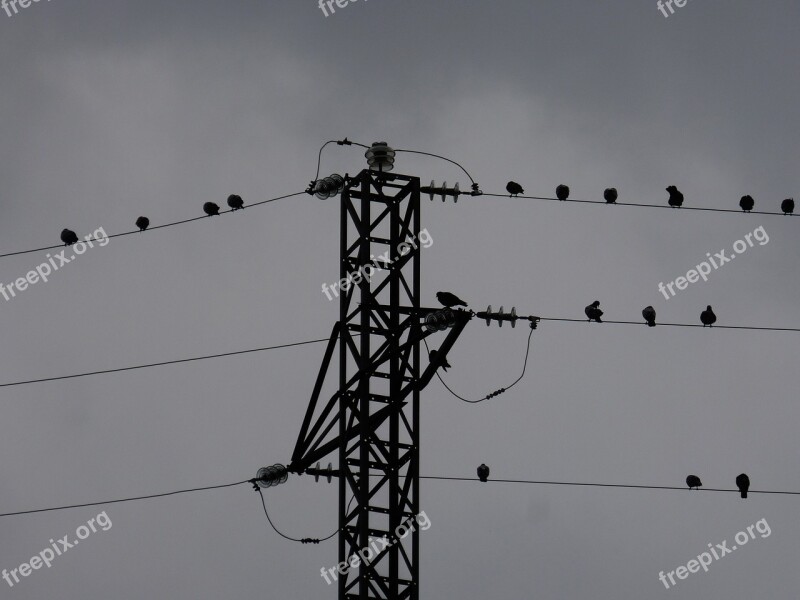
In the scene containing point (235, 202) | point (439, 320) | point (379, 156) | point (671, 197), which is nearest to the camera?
point (439, 320)

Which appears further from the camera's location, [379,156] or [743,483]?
[743,483]

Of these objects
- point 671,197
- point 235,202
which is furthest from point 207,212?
point 671,197

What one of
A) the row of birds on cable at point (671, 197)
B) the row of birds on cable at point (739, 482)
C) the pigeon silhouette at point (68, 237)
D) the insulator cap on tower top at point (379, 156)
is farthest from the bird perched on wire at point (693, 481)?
the pigeon silhouette at point (68, 237)

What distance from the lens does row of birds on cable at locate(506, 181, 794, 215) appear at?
23155mm

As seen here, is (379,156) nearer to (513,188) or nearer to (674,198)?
(513,188)

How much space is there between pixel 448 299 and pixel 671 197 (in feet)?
23.4

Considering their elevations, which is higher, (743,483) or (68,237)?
(68,237)

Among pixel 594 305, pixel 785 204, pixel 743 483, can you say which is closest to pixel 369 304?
A: pixel 594 305

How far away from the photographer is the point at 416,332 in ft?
60.2

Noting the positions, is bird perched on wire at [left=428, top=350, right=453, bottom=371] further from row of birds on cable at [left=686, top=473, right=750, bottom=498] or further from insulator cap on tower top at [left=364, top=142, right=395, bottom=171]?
row of birds on cable at [left=686, top=473, right=750, bottom=498]

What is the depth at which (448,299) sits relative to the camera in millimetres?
19469

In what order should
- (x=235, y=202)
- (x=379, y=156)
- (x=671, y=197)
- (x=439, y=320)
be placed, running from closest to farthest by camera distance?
(x=439, y=320)
(x=379, y=156)
(x=235, y=202)
(x=671, y=197)

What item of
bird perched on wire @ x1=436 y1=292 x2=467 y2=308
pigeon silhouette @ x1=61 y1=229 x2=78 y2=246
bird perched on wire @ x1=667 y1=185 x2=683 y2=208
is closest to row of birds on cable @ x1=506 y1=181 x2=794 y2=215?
bird perched on wire @ x1=667 y1=185 x2=683 y2=208

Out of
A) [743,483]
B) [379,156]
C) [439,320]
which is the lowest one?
[743,483]
